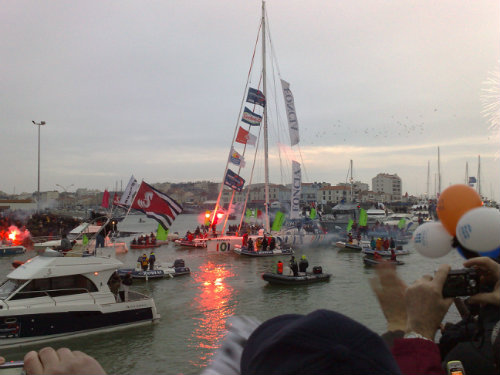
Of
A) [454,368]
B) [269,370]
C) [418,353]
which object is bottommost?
[454,368]

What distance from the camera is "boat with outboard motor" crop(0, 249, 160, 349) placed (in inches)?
457

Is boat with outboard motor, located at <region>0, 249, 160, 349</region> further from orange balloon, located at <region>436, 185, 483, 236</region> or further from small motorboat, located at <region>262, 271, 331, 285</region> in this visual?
orange balloon, located at <region>436, 185, 483, 236</region>

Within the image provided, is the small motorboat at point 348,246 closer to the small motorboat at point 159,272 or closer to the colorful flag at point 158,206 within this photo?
the small motorboat at point 159,272

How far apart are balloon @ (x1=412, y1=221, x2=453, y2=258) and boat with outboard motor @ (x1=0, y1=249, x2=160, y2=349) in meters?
11.8

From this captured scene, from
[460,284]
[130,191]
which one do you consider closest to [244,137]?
[130,191]

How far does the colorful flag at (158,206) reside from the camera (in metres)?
17.2

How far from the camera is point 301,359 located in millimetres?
1017

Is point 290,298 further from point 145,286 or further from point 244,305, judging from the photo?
point 145,286

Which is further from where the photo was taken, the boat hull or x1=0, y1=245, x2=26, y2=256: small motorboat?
x1=0, y1=245, x2=26, y2=256: small motorboat

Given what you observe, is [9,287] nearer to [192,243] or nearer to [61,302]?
[61,302]

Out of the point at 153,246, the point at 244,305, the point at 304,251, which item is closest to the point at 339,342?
the point at 244,305

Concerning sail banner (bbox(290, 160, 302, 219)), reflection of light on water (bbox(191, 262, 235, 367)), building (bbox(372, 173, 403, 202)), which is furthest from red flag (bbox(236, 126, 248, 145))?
building (bbox(372, 173, 403, 202))

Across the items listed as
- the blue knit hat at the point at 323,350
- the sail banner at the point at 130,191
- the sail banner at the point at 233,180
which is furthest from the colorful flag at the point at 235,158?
the blue knit hat at the point at 323,350

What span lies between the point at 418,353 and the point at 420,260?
31418 mm
